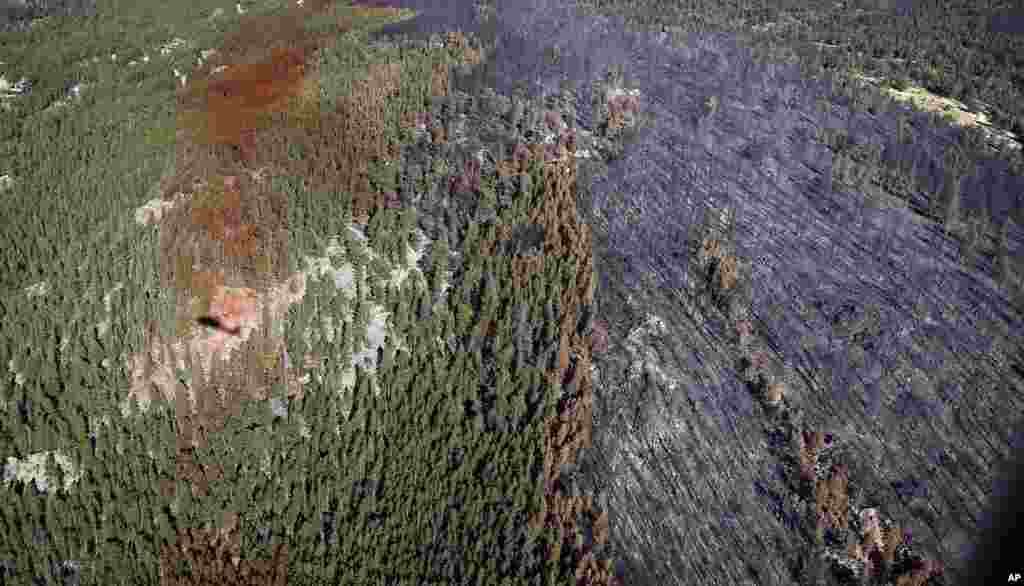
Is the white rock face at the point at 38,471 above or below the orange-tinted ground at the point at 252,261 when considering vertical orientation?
A: below

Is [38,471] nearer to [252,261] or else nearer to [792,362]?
[252,261]

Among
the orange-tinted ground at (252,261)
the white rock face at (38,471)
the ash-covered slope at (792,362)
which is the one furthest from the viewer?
the white rock face at (38,471)

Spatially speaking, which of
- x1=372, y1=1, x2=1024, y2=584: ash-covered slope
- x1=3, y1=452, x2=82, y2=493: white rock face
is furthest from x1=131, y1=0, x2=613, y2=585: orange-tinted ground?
x1=3, y1=452, x2=82, y2=493: white rock face

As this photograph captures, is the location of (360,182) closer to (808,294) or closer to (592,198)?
(592,198)

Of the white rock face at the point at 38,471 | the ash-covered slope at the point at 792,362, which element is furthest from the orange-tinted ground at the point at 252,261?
the white rock face at the point at 38,471

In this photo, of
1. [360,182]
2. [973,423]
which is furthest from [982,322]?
[360,182]

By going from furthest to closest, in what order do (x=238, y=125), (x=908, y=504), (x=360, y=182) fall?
(x=238, y=125)
(x=360, y=182)
(x=908, y=504)

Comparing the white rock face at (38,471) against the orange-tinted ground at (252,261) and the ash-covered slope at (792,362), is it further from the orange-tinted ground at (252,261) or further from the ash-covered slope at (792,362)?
the ash-covered slope at (792,362)

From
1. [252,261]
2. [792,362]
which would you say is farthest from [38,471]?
[792,362]
